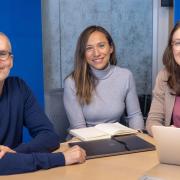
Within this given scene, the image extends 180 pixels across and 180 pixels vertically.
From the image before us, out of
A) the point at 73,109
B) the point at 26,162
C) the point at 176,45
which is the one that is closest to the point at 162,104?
the point at 176,45

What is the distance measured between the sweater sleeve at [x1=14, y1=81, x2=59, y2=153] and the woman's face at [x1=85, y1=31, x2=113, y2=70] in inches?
29.3

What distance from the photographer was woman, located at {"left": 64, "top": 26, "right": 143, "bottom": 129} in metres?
2.66

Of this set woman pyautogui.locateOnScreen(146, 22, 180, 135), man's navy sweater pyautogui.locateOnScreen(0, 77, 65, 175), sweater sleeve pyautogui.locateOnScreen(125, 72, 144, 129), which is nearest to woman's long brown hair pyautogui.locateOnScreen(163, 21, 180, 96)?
woman pyautogui.locateOnScreen(146, 22, 180, 135)

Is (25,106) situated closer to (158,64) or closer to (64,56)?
(64,56)

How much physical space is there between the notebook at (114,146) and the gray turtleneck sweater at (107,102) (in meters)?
0.59

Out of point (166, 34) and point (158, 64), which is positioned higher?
point (166, 34)

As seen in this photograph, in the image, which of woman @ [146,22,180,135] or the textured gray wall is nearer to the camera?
woman @ [146,22,180,135]

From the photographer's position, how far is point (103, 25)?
388 centimetres

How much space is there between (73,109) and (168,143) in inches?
45.5

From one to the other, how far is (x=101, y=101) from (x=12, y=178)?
4.18 feet

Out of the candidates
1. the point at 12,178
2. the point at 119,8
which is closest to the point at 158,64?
the point at 119,8

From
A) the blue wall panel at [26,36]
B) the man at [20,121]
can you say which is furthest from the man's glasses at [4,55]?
the blue wall panel at [26,36]

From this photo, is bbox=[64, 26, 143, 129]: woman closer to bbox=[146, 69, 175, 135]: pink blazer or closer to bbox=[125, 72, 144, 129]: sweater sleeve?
bbox=[125, 72, 144, 129]: sweater sleeve

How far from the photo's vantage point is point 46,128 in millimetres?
2092
